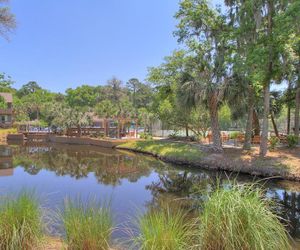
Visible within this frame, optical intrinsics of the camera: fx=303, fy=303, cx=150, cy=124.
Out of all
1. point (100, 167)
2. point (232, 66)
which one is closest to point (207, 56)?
point (232, 66)

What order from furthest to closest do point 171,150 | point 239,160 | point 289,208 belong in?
point 171,150 < point 239,160 < point 289,208

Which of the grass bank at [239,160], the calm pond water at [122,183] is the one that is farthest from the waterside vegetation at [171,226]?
the grass bank at [239,160]

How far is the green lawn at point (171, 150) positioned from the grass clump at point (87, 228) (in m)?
13.2

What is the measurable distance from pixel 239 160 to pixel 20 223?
12.6 meters

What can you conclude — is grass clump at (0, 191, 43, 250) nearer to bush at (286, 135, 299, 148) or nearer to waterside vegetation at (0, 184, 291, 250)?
waterside vegetation at (0, 184, 291, 250)

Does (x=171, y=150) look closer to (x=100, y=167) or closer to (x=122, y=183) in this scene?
(x=100, y=167)

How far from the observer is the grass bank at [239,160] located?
13.1 m

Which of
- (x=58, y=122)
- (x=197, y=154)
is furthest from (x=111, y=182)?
(x=58, y=122)

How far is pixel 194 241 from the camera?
3.68 m

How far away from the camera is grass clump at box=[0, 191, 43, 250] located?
141 inches

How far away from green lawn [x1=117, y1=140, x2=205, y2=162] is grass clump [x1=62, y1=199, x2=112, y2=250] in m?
13.2

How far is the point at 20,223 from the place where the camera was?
3727mm

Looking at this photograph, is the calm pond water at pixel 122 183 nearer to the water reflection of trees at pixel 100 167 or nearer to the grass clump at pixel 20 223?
the water reflection of trees at pixel 100 167

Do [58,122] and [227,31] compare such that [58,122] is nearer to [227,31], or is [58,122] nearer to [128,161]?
[128,161]
